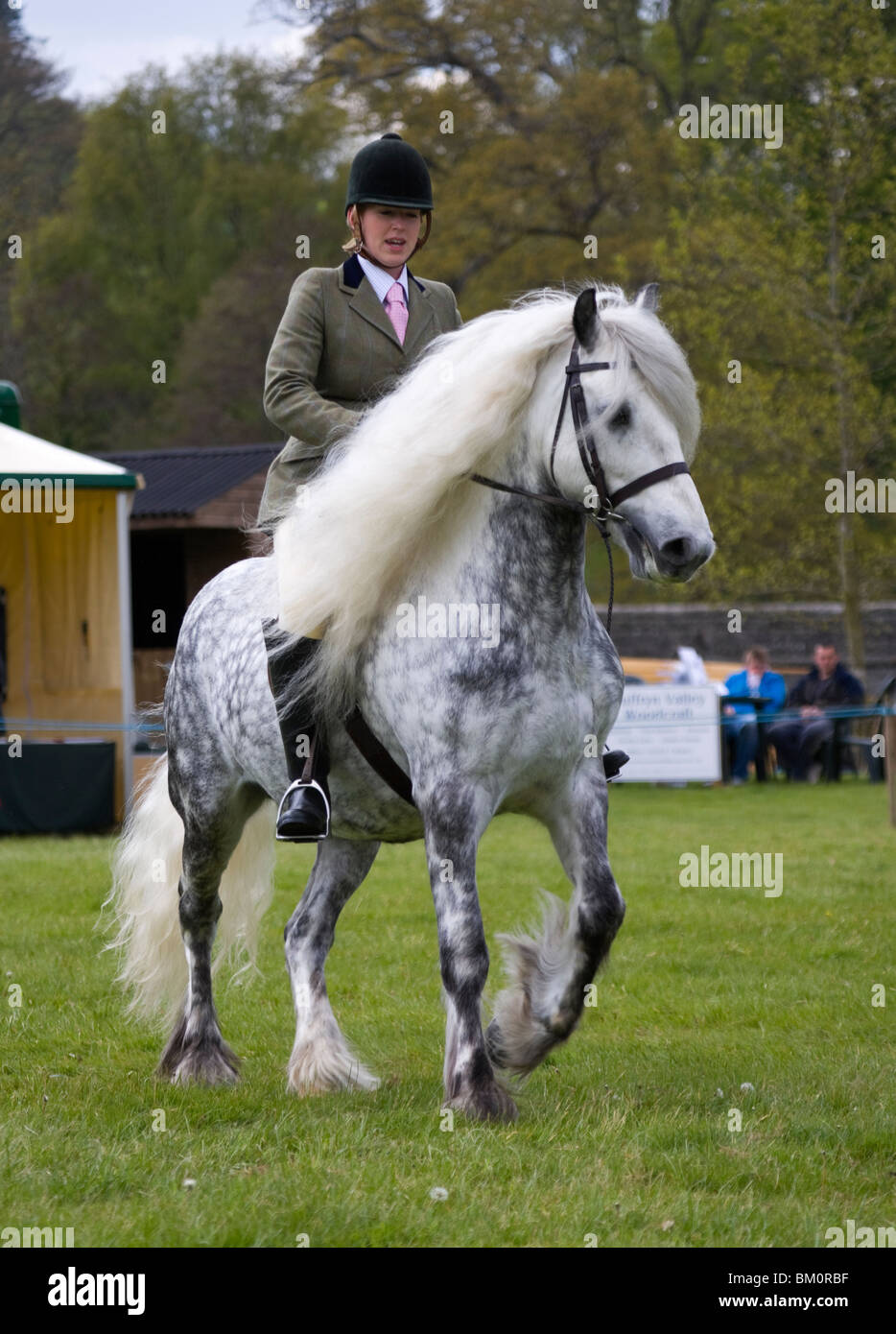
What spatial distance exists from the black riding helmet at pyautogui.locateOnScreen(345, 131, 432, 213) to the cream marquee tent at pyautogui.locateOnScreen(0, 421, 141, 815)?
10.0 m

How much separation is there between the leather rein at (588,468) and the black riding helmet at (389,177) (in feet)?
3.65

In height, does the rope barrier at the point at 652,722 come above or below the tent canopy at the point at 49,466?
below

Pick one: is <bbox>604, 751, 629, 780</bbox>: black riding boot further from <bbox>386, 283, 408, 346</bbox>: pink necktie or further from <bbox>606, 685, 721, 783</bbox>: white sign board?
<bbox>606, 685, 721, 783</bbox>: white sign board

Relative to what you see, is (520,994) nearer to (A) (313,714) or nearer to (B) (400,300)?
(A) (313,714)

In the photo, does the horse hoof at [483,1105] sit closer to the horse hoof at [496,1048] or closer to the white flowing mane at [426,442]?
the horse hoof at [496,1048]

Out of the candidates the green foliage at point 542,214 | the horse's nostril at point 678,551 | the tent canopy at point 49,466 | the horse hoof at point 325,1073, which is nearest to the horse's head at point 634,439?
the horse's nostril at point 678,551

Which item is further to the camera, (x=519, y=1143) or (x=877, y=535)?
(x=877, y=535)

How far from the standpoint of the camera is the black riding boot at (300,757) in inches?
223

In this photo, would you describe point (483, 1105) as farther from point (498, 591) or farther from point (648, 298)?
point (648, 298)

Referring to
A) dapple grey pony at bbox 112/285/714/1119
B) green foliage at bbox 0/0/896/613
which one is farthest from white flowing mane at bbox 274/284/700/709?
green foliage at bbox 0/0/896/613

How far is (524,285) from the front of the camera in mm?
32625

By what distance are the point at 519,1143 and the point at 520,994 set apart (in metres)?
0.77

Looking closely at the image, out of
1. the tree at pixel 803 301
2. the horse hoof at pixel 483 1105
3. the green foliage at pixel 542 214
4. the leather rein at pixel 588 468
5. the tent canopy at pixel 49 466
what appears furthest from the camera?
the green foliage at pixel 542 214
